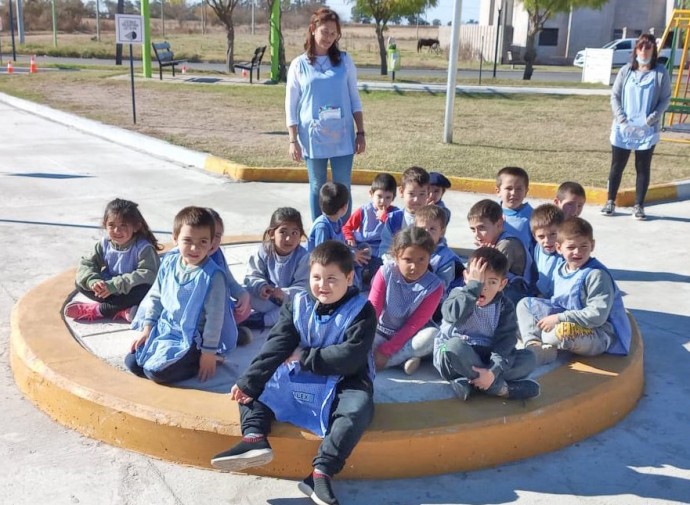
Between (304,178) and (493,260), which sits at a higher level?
(493,260)

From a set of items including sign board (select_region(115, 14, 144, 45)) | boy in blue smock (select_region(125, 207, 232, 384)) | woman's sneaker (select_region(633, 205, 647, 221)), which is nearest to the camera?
boy in blue smock (select_region(125, 207, 232, 384))

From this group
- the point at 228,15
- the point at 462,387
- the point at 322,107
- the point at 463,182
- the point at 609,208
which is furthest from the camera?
the point at 228,15

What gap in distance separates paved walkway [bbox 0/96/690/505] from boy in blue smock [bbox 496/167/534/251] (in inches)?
40.6

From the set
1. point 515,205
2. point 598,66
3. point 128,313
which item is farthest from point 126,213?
→ point 598,66

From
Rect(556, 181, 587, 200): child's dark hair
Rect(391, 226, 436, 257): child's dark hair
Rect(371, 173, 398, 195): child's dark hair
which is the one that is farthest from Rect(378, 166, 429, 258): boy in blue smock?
Rect(391, 226, 436, 257): child's dark hair

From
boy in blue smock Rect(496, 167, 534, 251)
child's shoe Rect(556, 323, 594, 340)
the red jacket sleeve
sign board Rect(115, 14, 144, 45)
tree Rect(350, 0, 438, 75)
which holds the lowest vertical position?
child's shoe Rect(556, 323, 594, 340)

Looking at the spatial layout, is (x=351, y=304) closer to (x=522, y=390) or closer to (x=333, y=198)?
(x=522, y=390)

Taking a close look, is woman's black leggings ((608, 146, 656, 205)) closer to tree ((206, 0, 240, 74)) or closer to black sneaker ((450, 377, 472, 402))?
black sneaker ((450, 377, 472, 402))

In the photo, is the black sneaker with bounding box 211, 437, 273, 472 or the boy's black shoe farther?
the boy's black shoe

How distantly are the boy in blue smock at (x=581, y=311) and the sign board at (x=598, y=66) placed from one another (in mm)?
25901

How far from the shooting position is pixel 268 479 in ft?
10.7

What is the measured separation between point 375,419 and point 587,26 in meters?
48.7

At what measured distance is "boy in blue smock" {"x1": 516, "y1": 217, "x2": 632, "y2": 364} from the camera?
161 inches

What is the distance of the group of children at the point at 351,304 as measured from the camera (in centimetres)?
333
